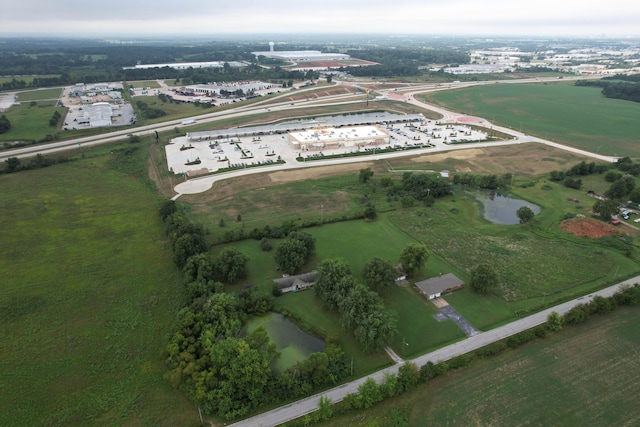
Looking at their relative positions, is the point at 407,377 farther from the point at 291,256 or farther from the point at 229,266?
the point at 229,266

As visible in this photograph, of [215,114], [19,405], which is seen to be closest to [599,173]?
[19,405]

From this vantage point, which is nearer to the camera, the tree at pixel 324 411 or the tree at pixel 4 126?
the tree at pixel 324 411

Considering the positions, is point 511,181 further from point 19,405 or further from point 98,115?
point 98,115

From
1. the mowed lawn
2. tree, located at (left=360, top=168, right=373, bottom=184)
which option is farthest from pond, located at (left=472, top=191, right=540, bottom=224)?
the mowed lawn

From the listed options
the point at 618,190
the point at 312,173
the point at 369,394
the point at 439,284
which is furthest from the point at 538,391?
the point at 312,173

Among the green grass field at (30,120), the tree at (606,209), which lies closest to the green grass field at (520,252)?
the tree at (606,209)

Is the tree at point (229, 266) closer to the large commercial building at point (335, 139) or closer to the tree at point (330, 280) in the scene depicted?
the tree at point (330, 280)

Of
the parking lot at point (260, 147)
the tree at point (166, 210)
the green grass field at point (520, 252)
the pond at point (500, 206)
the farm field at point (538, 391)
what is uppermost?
the tree at point (166, 210)
